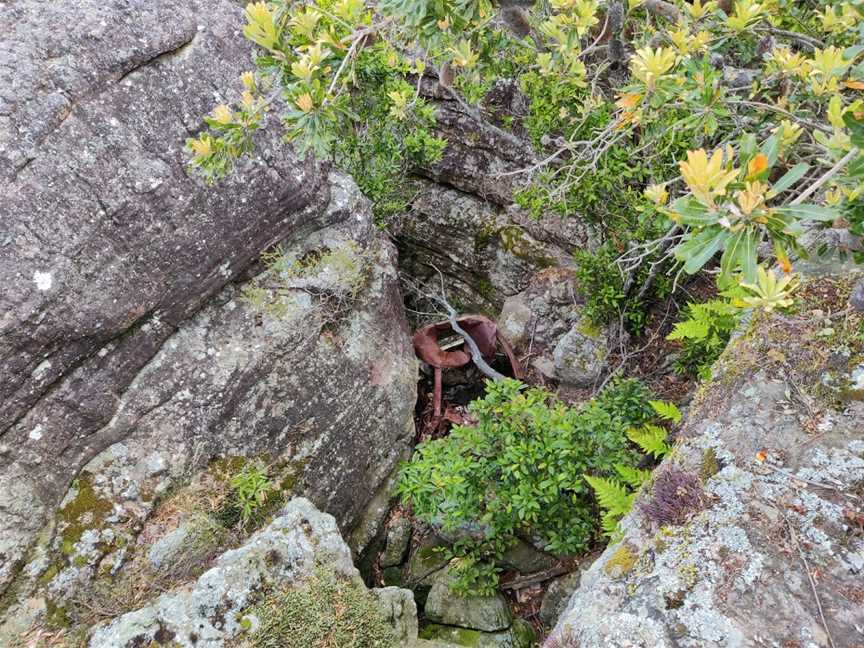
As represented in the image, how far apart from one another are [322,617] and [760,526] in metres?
2.58

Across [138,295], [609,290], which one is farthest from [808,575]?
[138,295]

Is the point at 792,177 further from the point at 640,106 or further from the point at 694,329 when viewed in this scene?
the point at 694,329

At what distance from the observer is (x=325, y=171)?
216 inches

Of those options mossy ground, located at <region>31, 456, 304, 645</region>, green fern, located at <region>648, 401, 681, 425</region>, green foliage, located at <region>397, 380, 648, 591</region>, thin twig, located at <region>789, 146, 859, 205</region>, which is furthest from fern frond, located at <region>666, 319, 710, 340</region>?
mossy ground, located at <region>31, 456, 304, 645</region>

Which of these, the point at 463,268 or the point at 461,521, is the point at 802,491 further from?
the point at 463,268

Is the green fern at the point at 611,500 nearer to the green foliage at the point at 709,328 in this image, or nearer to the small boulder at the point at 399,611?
the green foliage at the point at 709,328

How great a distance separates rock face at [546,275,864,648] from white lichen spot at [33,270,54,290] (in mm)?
4036

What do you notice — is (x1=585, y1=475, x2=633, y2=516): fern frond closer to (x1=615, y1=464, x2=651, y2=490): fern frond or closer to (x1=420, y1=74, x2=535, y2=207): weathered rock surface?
(x1=615, y1=464, x2=651, y2=490): fern frond

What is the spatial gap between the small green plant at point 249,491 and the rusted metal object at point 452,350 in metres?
2.35

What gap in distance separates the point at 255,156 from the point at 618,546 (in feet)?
13.9

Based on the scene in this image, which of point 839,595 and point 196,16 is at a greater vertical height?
point 196,16

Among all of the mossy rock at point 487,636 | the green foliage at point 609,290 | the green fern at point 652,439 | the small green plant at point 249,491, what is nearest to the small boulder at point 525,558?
the mossy rock at point 487,636

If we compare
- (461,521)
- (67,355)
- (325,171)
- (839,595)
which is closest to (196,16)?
(325,171)

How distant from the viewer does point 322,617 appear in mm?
3301
